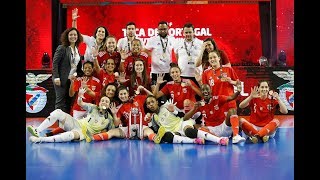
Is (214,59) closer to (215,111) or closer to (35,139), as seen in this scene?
(215,111)

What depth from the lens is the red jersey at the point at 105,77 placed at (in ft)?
23.2

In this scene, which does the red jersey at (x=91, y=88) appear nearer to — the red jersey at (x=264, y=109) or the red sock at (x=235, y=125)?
the red sock at (x=235, y=125)

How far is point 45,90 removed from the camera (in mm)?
8570

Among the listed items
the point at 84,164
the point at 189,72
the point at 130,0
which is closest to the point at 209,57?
the point at 189,72

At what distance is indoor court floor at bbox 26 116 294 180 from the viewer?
181 inches

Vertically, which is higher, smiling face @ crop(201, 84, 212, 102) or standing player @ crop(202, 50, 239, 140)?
standing player @ crop(202, 50, 239, 140)

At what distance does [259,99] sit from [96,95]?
7.91ft

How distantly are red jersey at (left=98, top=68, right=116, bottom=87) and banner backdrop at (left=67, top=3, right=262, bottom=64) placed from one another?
2.06 m

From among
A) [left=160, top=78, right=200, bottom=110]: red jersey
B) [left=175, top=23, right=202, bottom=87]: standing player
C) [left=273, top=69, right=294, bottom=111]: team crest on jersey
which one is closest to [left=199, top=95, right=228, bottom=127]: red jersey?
[left=160, top=78, right=200, bottom=110]: red jersey

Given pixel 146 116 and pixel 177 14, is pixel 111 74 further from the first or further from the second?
pixel 177 14

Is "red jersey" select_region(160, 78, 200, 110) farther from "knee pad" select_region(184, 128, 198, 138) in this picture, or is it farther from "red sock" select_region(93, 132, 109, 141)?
"red sock" select_region(93, 132, 109, 141)

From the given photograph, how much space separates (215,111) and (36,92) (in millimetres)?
3735

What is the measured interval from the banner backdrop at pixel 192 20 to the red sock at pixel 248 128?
9.97 ft

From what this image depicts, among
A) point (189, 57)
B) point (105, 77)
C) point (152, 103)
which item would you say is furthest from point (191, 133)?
point (105, 77)
